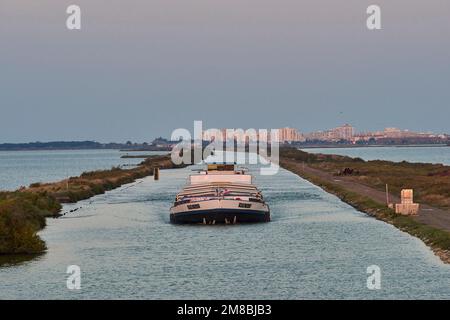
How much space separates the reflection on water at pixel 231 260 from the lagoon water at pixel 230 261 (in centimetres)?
4

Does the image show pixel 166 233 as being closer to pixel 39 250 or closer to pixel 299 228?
pixel 299 228

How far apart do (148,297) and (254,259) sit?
10277 millimetres

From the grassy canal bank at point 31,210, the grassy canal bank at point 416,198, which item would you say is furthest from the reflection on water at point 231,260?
the grassy canal bank at point 31,210

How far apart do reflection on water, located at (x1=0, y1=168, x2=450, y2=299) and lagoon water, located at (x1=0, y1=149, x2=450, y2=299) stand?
0.12ft

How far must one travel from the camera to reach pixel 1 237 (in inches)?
1773

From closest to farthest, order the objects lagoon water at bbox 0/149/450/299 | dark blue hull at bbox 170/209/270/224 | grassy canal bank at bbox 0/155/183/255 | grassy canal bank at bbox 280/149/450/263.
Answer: lagoon water at bbox 0/149/450/299 < grassy canal bank at bbox 0/155/183/255 < grassy canal bank at bbox 280/149/450/263 < dark blue hull at bbox 170/209/270/224

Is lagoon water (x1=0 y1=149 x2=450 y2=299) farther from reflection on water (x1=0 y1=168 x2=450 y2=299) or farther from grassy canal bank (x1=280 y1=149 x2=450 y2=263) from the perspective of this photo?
grassy canal bank (x1=280 y1=149 x2=450 y2=263)

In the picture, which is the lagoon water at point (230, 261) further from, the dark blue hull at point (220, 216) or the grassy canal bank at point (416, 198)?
the dark blue hull at point (220, 216)

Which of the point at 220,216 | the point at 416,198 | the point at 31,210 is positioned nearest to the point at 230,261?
the point at 220,216

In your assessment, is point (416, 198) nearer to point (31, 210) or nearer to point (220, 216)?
point (220, 216)

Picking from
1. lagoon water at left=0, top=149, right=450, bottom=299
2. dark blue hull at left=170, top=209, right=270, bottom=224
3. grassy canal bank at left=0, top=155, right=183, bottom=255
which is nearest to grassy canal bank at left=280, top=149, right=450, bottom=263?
lagoon water at left=0, top=149, right=450, bottom=299

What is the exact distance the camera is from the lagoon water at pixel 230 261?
1352 inches

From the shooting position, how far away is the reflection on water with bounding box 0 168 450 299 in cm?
3441
